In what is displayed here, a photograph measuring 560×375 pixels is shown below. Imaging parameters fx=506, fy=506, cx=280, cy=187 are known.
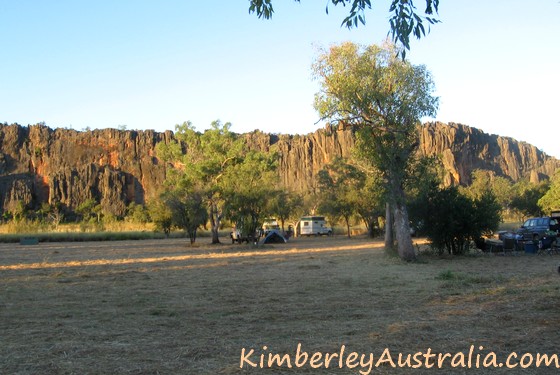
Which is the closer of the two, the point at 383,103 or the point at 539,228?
the point at 383,103

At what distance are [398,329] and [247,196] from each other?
83.0ft

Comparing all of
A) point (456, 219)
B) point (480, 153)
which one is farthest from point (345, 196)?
point (480, 153)

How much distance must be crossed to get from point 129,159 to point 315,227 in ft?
349

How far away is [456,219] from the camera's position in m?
21.5

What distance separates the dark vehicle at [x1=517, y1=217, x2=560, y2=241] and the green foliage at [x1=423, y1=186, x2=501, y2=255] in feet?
13.4

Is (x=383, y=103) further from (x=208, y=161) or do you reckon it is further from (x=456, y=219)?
(x=208, y=161)

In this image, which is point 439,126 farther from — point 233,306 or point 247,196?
point 233,306

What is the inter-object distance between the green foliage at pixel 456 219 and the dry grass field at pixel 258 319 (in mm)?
6988

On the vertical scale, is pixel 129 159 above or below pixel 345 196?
above

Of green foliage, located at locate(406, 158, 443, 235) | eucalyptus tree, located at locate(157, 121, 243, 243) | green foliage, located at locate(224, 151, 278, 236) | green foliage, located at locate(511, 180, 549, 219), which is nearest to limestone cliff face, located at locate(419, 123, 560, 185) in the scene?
green foliage, located at locate(511, 180, 549, 219)

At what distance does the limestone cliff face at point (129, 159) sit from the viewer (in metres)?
138

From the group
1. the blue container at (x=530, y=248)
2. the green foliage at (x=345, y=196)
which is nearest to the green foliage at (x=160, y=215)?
the green foliage at (x=345, y=196)

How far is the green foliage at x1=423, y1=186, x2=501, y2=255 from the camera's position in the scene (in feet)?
70.4

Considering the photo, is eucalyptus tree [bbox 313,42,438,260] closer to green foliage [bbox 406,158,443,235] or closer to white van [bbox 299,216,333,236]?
green foliage [bbox 406,158,443,235]
